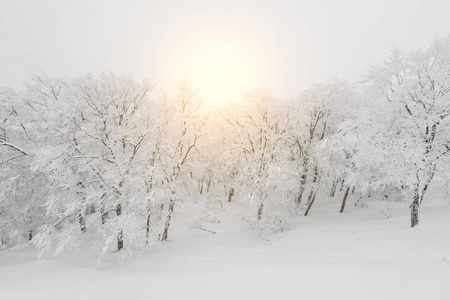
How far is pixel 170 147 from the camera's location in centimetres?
1356

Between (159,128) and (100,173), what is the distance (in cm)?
414

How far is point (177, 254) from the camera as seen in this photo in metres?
12.0

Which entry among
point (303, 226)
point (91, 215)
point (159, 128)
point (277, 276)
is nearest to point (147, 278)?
point (277, 276)

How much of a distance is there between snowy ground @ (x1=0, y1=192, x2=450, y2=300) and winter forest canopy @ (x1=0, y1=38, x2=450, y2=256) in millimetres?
1170

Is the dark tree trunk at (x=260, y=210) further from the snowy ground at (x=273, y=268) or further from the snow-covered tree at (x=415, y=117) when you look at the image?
the snow-covered tree at (x=415, y=117)

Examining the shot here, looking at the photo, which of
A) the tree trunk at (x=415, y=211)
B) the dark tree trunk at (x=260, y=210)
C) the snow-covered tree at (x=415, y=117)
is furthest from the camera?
the dark tree trunk at (x=260, y=210)

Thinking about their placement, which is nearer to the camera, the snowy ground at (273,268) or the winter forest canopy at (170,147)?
the snowy ground at (273,268)

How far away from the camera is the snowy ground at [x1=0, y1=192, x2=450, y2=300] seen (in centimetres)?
572

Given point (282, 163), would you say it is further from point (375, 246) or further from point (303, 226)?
point (375, 246)

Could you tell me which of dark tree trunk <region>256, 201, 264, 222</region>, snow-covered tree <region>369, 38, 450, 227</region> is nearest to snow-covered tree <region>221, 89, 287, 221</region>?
dark tree trunk <region>256, 201, 264, 222</region>

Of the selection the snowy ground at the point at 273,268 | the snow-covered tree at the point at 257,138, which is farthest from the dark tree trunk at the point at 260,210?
the snowy ground at the point at 273,268

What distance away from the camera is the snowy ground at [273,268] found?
18.8ft

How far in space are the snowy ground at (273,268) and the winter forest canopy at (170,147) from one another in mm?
1170

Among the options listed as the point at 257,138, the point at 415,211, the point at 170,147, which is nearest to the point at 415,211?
the point at 415,211
